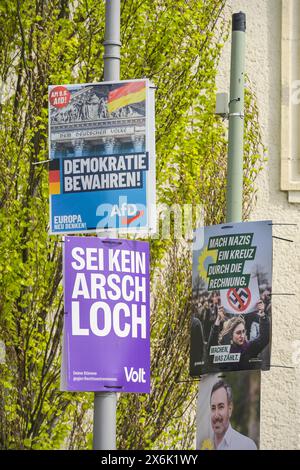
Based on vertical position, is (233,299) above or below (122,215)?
below

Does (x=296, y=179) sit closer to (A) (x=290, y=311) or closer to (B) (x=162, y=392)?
(A) (x=290, y=311)

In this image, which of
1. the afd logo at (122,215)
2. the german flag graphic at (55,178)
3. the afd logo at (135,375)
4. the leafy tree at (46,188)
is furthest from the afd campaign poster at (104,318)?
the leafy tree at (46,188)

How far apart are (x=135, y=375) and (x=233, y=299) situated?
1690 millimetres

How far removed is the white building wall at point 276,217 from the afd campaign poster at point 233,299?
25.7ft

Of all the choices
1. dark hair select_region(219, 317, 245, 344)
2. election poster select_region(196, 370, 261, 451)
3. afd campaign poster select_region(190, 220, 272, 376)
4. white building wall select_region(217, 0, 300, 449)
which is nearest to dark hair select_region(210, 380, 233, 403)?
election poster select_region(196, 370, 261, 451)

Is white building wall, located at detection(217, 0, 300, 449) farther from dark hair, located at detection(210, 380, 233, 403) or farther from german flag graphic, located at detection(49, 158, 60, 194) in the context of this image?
german flag graphic, located at detection(49, 158, 60, 194)

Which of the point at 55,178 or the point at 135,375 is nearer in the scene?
the point at 135,375

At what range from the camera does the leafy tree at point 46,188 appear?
1538 centimetres

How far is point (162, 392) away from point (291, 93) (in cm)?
591

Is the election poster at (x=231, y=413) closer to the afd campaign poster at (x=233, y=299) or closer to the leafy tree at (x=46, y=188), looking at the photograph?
the afd campaign poster at (x=233, y=299)

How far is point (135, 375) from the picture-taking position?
10586mm

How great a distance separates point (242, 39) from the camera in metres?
13.5

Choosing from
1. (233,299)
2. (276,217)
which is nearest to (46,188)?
(233,299)

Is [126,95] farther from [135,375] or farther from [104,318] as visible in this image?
[135,375]
